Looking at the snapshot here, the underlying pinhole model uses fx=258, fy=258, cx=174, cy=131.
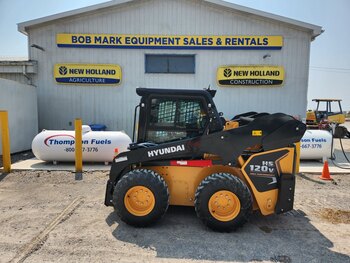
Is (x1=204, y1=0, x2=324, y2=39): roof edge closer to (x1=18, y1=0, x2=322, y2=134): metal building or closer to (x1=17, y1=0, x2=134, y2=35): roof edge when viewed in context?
(x1=18, y1=0, x2=322, y2=134): metal building

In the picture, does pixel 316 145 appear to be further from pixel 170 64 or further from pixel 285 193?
pixel 170 64

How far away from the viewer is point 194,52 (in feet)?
39.9

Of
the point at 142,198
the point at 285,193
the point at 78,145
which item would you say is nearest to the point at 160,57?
the point at 78,145

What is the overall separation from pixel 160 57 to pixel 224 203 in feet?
31.6

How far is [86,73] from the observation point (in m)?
12.2

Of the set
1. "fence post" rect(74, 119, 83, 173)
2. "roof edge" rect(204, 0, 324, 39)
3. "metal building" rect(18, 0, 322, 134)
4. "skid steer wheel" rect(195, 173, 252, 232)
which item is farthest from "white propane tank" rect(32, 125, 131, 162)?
"roof edge" rect(204, 0, 324, 39)

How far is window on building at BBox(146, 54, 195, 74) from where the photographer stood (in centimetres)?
1229

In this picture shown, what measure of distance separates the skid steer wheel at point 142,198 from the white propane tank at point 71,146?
14.7 feet

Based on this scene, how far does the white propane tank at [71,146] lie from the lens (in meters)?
8.38

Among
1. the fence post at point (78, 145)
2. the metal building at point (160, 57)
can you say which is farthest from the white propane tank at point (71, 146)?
the metal building at point (160, 57)

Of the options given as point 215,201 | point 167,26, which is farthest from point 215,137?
point 167,26

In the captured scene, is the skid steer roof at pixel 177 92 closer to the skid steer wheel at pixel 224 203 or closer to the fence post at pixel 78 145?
the skid steer wheel at pixel 224 203

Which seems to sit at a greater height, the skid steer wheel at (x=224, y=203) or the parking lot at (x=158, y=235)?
the skid steer wheel at (x=224, y=203)

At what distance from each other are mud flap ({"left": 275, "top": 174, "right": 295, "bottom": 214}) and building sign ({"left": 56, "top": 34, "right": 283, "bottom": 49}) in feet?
30.4
